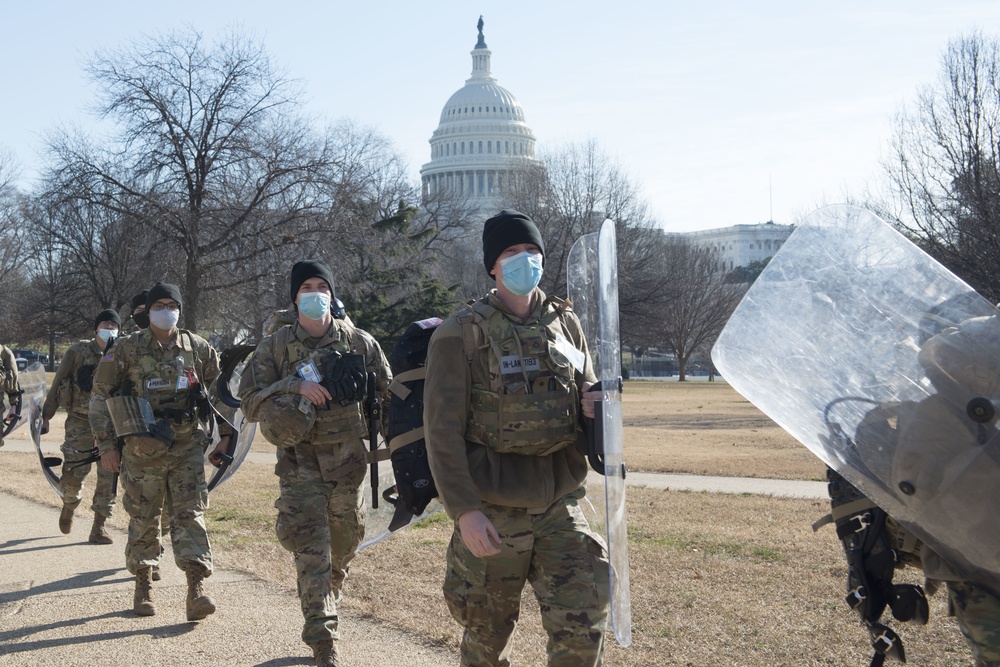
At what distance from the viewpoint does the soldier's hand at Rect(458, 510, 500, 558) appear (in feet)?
12.6

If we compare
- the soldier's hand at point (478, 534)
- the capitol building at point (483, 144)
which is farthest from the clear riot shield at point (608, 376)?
the capitol building at point (483, 144)

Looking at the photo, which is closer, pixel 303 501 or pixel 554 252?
pixel 303 501

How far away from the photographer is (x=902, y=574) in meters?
7.06

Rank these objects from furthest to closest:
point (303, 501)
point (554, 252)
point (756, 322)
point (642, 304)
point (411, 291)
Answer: point (642, 304) < point (554, 252) < point (411, 291) < point (303, 501) < point (756, 322)

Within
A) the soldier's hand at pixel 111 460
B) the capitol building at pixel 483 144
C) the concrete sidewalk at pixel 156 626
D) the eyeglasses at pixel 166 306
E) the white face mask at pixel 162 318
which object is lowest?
the concrete sidewalk at pixel 156 626

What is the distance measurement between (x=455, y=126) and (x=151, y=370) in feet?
378

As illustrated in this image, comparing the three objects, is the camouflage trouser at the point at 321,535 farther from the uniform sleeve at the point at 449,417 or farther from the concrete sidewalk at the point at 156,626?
the uniform sleeve at the point at 449,417

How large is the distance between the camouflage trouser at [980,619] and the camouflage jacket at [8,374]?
1236 cm

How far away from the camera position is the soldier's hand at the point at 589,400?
404cm

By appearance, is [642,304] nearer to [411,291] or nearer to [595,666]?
[411,291]

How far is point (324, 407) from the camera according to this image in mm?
5832

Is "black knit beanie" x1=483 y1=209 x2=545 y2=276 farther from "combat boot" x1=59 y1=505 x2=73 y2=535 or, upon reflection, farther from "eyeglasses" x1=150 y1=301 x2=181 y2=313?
"combat boot" x1=59 y1=505 x2=73 y2=535

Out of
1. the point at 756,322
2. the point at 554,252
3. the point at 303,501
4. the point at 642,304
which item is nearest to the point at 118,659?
the point at 303,501

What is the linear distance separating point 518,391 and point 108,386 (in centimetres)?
421
